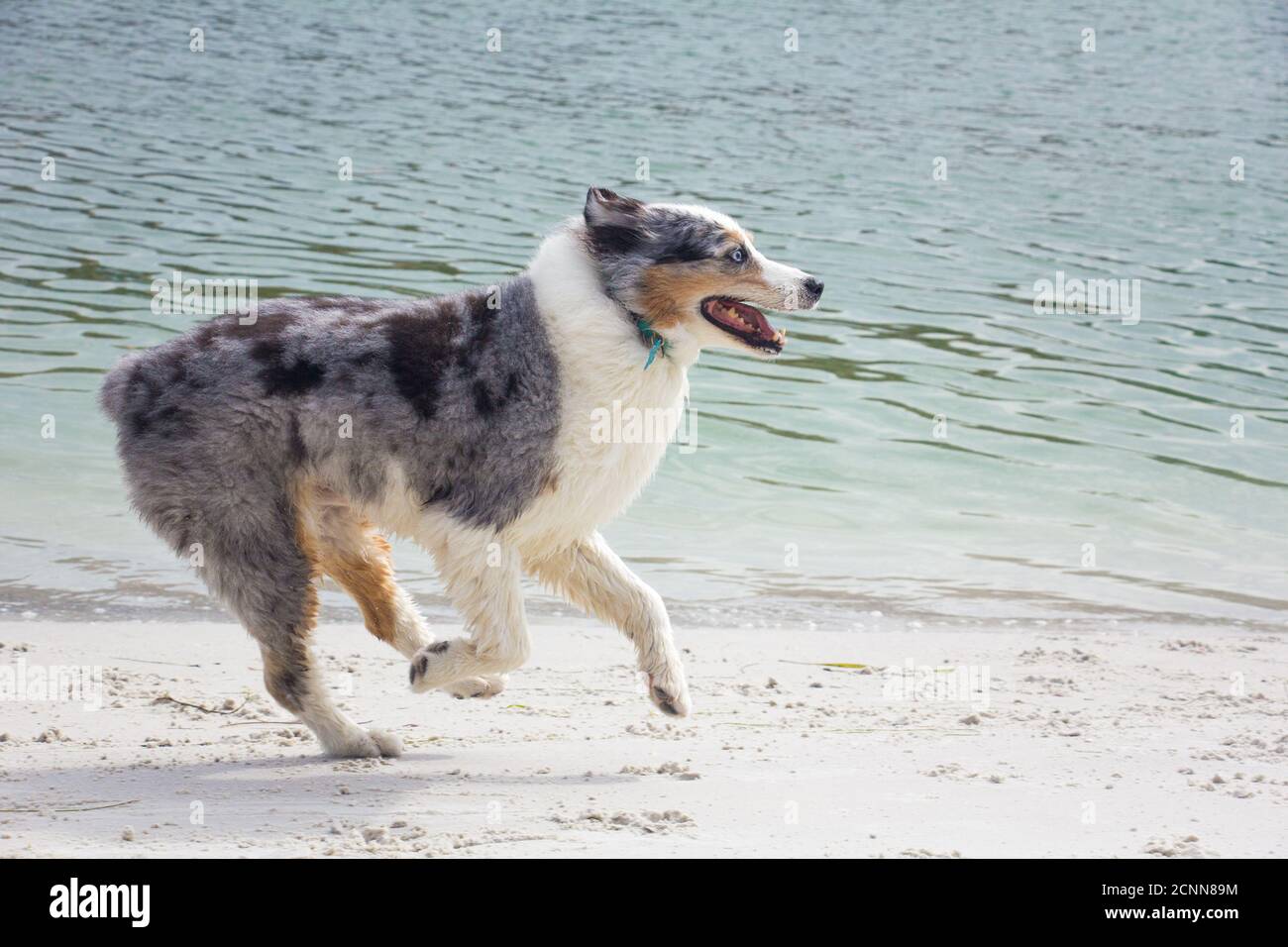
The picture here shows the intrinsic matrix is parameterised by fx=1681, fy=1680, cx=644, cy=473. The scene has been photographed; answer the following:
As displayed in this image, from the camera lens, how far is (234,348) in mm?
5816

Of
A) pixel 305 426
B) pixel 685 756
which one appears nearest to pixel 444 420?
pixel 305 426

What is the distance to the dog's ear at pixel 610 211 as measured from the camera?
604cm

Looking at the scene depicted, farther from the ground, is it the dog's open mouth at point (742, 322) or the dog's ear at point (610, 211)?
the dog's ear at point (610, 211)

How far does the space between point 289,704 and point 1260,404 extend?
913cm

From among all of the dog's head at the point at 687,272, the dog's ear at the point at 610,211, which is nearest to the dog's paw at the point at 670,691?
the dog's head at the point at 687,272

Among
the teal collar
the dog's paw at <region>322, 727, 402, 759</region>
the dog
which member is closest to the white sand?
the dog's paw at <region>322, 727, 402, 759</region>

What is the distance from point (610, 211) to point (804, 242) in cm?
1136

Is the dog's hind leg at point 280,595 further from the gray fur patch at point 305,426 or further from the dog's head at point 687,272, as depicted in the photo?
the dog's head at point 687,272

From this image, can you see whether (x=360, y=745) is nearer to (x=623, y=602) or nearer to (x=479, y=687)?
(x=479, y=687)

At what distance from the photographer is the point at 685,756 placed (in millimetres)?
6047

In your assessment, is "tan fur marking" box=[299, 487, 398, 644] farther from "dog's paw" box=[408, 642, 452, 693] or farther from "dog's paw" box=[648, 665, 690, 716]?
"dog's paw" box=[648, 665, 690, 716]

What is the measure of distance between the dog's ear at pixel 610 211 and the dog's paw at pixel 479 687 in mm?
1712

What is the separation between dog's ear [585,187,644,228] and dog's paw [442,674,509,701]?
1.71 m
